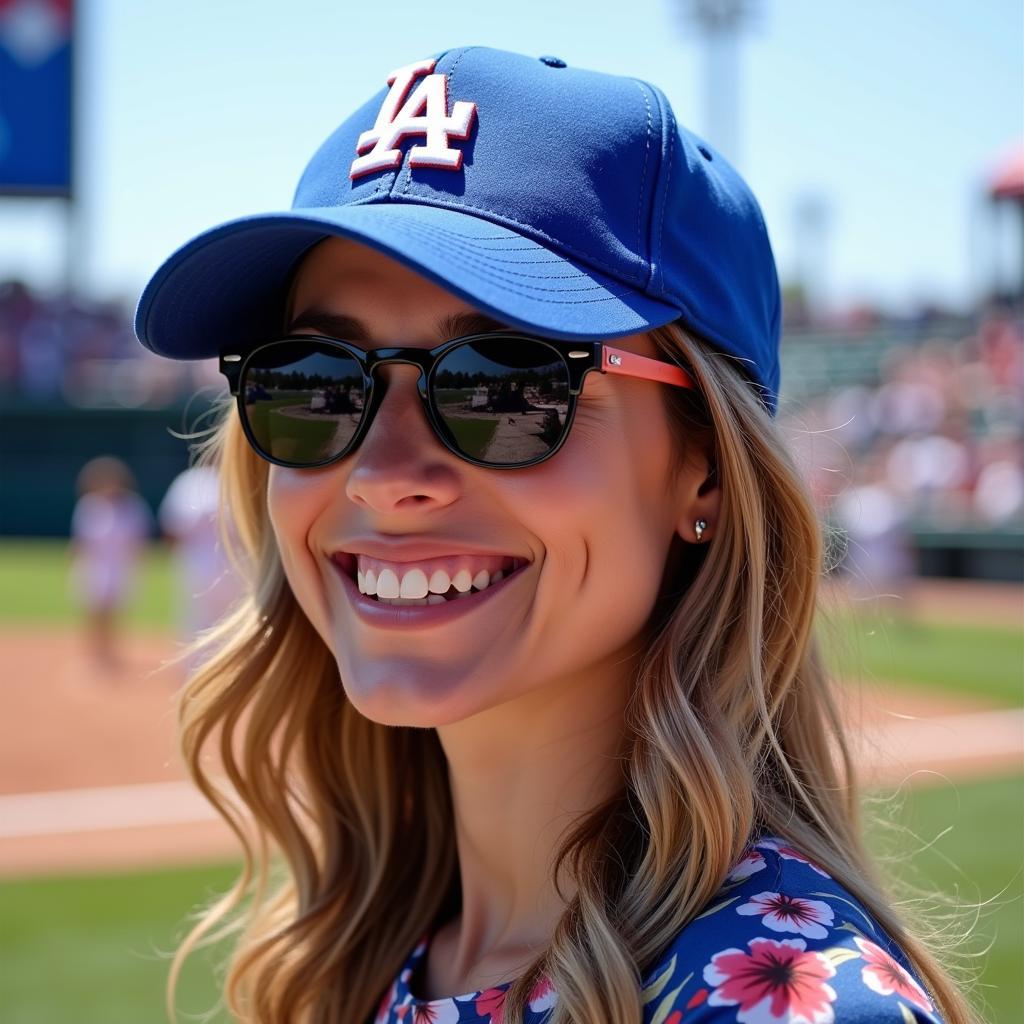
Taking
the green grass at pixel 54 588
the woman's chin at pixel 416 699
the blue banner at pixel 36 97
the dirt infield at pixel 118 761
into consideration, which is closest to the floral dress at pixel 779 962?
the woman's chin at pixel 416 699

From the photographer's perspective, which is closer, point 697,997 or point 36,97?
point 697,997

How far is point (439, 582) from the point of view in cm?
167

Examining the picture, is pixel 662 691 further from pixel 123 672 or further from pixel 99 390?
pixel 99 390

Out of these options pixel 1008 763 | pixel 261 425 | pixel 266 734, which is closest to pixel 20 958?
pixel 266 734

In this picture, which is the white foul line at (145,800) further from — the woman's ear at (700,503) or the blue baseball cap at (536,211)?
the blue baseball cap at (536,211)

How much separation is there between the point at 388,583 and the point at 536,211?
51cm

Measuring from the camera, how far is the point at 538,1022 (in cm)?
147

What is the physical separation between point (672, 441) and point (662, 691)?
33 centimetres

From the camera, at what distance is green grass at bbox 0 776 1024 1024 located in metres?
4.65

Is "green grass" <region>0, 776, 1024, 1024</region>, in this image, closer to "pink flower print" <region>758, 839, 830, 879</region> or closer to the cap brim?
"pink flower print" <region>758, 839, 830, 879</region>

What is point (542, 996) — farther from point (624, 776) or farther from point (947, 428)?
point (947, 428)

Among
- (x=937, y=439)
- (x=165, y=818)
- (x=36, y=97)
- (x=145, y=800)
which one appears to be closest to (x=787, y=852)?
(x=165, y=818)

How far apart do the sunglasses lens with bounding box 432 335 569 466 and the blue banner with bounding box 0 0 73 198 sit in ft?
53.8

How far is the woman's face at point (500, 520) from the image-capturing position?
1.61 meters
